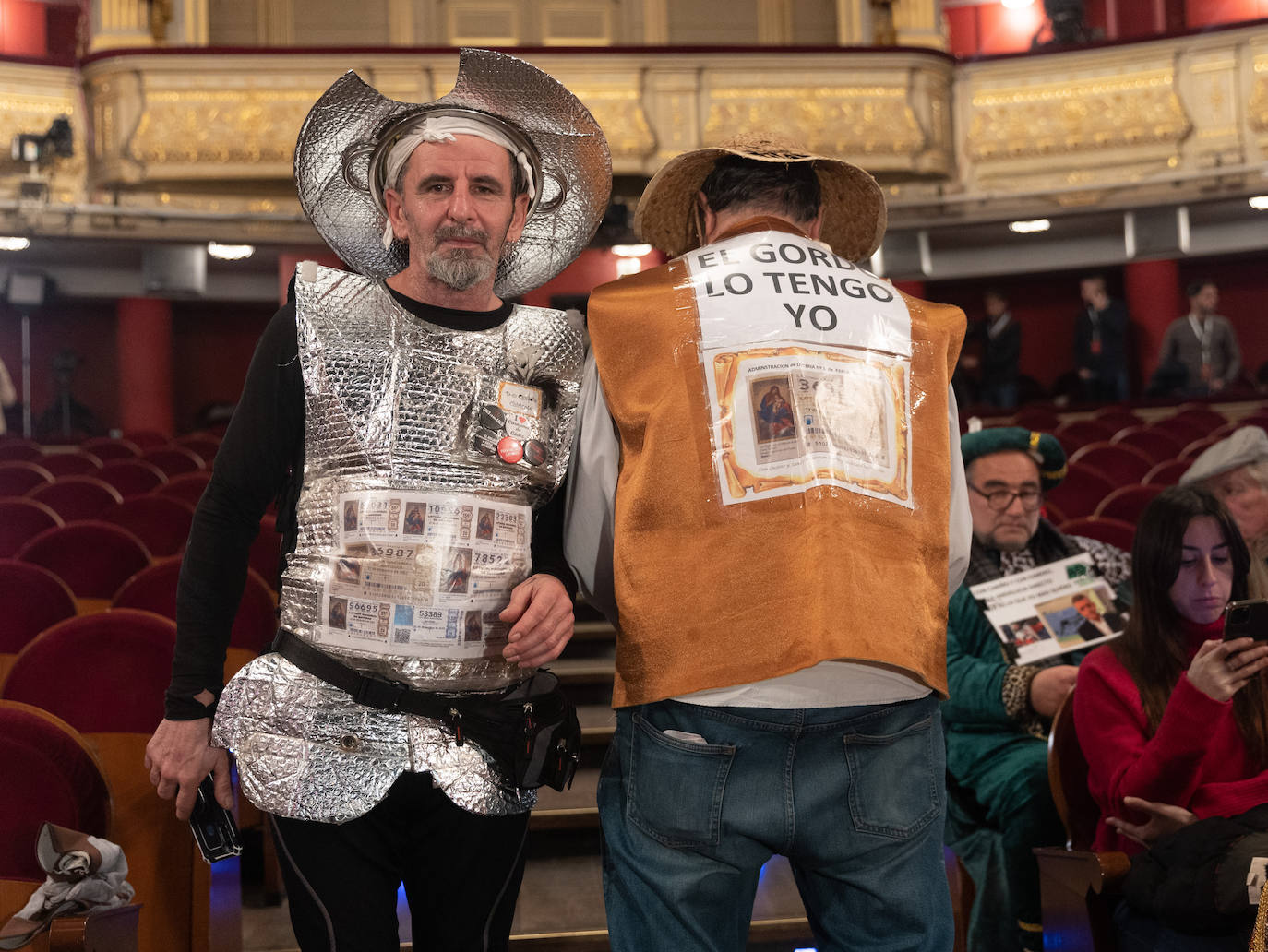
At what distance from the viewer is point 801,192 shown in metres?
1.65

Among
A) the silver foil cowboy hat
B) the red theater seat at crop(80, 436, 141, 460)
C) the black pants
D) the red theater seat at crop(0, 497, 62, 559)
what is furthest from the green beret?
the red theater seat at crop(80, 436, 141, 460)

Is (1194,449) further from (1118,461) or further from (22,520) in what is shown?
(22,520)

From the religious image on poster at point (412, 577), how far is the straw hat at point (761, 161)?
1.63 feet

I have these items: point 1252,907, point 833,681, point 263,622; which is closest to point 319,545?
point 833,681

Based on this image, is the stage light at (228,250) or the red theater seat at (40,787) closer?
the red theater seat at (40,787)

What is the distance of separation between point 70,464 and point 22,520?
2.22 meters

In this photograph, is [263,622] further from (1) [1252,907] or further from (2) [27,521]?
(1) [1252,907]

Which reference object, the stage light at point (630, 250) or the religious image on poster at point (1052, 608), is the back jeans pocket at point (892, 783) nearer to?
the religious image on poster at point (1052, 608)

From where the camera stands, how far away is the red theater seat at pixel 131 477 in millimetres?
5688

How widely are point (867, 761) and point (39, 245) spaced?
449 inches

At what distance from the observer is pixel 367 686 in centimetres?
153

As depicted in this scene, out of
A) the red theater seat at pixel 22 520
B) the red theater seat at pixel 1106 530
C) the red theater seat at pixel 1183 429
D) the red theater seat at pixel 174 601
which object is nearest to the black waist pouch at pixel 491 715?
the red theater seat at pixel 174 601

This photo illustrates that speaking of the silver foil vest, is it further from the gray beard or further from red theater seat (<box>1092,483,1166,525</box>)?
red theater seat (<box>1092,483,1166,525</box>)

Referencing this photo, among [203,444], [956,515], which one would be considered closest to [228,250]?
[203,444]
